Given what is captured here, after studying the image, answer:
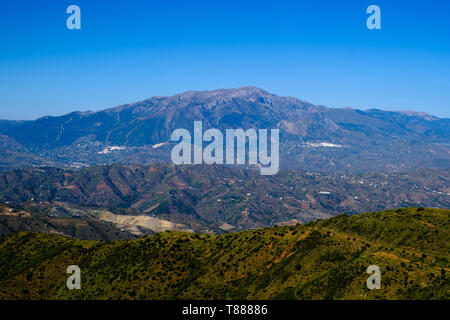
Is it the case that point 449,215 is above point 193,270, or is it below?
above
